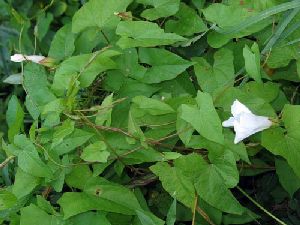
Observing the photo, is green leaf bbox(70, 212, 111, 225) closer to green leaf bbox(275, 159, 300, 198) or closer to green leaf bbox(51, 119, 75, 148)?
green leaf bbox(51, 119, 75, 148)

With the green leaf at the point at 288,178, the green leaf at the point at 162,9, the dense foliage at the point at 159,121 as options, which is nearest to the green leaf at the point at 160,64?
the dense foliage at the point at 159,121

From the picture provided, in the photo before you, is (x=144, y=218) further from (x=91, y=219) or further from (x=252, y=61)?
(x=252, y=61)

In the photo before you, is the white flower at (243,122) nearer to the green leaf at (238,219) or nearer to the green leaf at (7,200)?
the green leaf at (238,219)

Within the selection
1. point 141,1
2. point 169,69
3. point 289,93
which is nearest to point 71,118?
point 169,69

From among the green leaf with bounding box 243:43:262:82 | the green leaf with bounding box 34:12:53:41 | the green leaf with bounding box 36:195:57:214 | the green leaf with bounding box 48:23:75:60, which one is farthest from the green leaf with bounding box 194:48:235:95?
the green leaf with bounding box 34:12:53:41

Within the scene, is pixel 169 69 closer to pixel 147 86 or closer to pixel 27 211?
pixel 147 86

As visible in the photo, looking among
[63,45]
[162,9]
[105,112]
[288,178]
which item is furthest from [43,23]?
[288,178]
